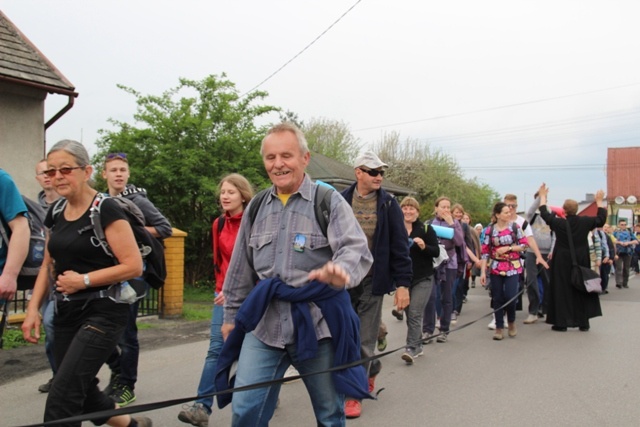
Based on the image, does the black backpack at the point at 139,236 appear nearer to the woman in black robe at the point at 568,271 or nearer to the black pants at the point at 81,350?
the black pants at the point at 81,350

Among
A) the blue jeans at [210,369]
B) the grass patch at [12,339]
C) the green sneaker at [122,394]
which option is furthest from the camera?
the grass patch at [12,339]

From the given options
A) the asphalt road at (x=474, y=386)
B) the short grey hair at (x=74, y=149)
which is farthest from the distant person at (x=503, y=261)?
the short grey hair at (x=74, y=149)

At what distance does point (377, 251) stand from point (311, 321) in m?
2.16

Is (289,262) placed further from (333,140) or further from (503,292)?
(333,140)

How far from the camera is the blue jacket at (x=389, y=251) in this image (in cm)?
505

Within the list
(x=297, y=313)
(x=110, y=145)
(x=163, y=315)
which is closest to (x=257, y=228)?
(x=297, y=313)

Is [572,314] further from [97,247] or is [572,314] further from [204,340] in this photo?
[97,247]

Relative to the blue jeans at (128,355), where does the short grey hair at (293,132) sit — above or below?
above

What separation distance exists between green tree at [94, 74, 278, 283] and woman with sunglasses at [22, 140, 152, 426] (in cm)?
1042

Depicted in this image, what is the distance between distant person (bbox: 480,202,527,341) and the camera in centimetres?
864

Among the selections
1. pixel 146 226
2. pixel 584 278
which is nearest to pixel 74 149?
pixel 146 226

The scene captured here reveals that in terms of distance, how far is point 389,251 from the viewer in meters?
5.11

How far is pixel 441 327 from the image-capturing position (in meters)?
8.59

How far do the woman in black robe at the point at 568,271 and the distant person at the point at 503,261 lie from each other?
0.73 metres
